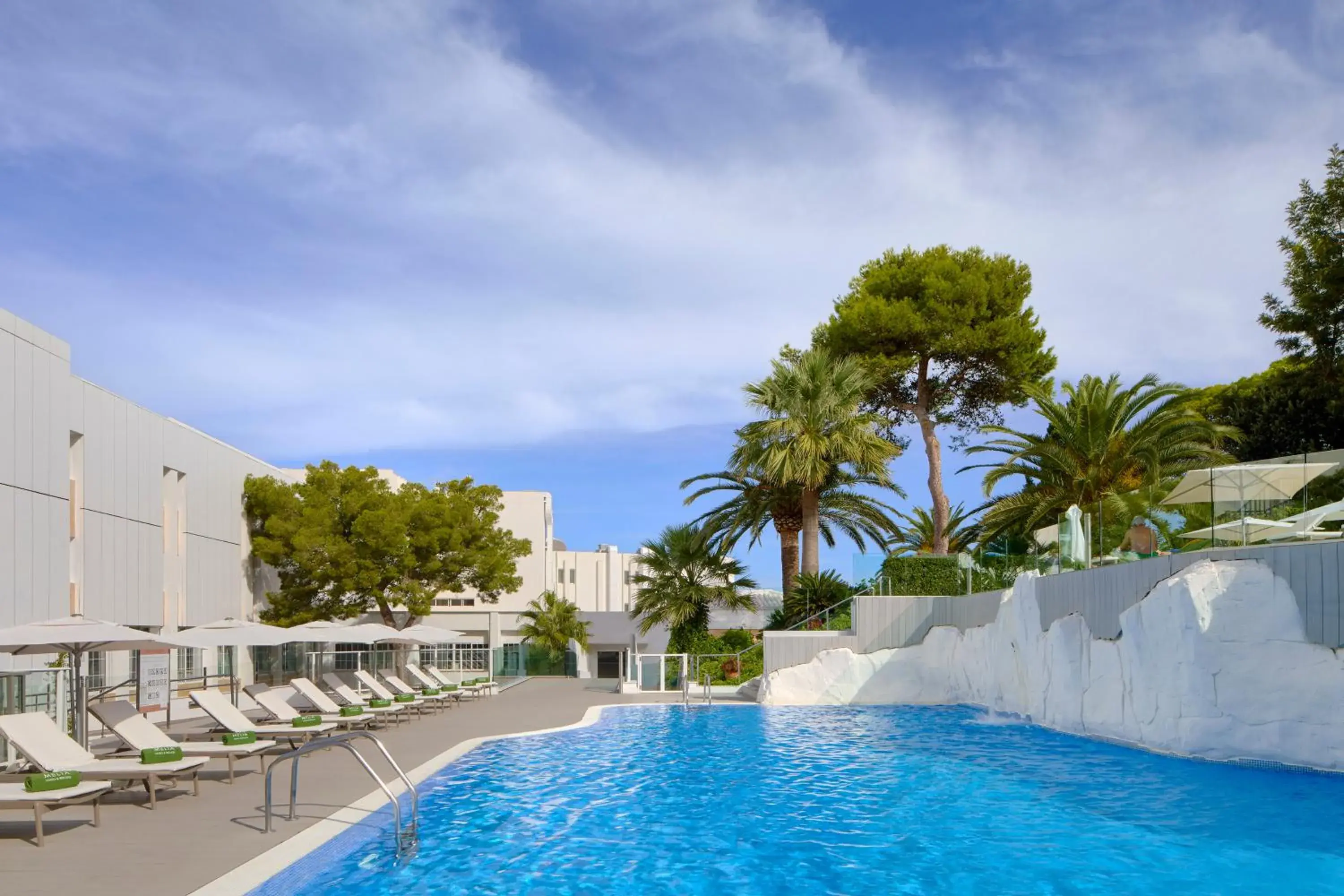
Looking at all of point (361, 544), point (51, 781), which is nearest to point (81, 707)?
point (51, 781)

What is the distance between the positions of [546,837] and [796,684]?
14.8m

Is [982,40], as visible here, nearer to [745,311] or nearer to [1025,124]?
[1025,124]

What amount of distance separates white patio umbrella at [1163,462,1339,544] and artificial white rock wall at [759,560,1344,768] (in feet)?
3.20

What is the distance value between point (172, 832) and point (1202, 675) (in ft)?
42.5

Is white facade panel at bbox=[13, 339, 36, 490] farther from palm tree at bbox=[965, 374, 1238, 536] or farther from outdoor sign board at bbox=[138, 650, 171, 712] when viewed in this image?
palm tree at bbox=[965, 374, 1238, 536]

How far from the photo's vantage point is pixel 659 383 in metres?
31.1

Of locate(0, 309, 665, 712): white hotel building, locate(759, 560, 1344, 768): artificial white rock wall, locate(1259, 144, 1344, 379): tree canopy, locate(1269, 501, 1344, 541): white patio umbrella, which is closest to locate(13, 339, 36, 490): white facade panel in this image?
locate(0, 309, 665, 712): white hotel building

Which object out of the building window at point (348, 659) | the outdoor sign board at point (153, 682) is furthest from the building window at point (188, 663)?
the outdoor sign board at point (153, 682)

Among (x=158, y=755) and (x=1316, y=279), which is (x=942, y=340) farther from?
(x=158, y=755)

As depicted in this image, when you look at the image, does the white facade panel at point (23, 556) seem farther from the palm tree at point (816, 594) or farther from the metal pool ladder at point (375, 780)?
the palm tree at point (816, 594)

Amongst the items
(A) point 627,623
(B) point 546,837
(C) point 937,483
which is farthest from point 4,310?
(A) point 627,623

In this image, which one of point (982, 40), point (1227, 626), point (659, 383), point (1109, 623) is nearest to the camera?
point (1227, 626)

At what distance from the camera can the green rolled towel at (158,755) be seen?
11219 mm

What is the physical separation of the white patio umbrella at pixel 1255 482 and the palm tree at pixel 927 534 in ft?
43.0
